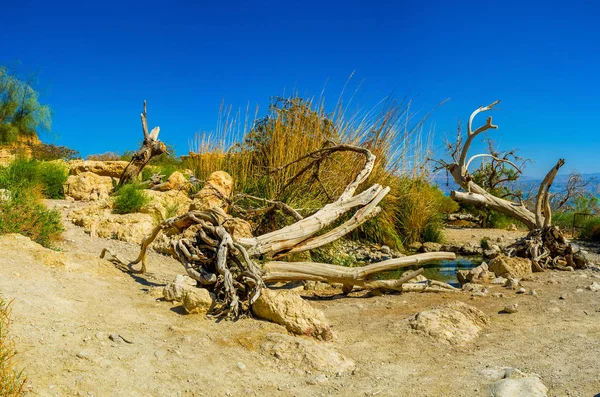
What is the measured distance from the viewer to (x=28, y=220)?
17.3 feet

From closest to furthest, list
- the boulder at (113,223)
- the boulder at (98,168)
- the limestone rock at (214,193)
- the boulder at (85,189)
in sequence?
1. the boulder at (113,223)
2. the limestone rock at (214,193)
3. the boulder at (85,189)
4. the boulder at (98,168)

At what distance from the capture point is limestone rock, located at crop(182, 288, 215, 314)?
12.6 ft

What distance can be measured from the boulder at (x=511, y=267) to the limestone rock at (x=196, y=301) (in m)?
4.14

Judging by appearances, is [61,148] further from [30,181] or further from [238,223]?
[238,223]

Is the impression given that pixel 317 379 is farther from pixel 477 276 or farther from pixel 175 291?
pixel 477 276

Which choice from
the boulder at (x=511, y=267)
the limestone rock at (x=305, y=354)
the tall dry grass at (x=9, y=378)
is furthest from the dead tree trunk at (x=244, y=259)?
the tall dry grass at (x=9, y=378)

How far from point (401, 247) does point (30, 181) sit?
6542 millimetres

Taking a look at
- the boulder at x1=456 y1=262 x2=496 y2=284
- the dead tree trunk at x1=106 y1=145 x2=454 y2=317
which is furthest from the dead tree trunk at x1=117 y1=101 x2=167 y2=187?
the boulder at x1=456 y1=262 x2=496 y2=284

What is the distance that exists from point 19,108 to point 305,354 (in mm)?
23529

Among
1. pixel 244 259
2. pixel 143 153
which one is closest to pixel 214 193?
pixel 143 153

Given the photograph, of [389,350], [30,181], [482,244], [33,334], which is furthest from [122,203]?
[482,244]

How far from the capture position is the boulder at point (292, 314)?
3.74 meters

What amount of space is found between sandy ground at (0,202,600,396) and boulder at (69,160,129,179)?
6.39 meters

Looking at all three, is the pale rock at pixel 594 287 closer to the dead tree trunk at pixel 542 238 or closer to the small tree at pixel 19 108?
the dead tree trunk at pixel 542 238
